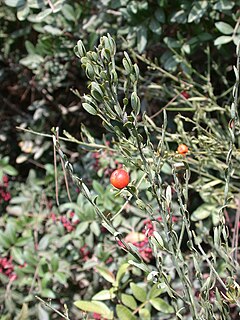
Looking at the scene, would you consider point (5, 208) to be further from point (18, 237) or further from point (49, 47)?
point (49, 47)

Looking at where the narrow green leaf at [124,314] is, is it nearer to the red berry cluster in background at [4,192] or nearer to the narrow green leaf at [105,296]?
the narrow green leaf at [105,296]

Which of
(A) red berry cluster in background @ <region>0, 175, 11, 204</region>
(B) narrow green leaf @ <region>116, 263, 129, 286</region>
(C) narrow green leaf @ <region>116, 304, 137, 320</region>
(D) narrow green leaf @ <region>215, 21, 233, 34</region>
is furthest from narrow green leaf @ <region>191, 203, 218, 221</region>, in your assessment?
(A) red berry cluster in background @ <region>0, 175, 11, 204</region>

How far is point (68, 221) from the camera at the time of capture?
1598 millimetres

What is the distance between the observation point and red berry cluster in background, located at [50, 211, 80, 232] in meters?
1.58

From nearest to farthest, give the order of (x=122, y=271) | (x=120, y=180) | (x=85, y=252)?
(x=120, y=180) < (x=122, y=271) < (x=85, y=252)

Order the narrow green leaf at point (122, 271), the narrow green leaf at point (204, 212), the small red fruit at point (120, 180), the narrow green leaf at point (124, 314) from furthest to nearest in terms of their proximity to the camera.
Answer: the narrow green leaf at point (204, 212) → the narrow green leaf at point (122, 271) → the narrow green leaf at point (124, 314) → the small red fruit at point (120, 180)

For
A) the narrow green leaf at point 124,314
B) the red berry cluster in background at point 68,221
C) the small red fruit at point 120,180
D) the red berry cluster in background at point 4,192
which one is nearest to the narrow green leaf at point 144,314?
the narrow green leaf at point 124,314

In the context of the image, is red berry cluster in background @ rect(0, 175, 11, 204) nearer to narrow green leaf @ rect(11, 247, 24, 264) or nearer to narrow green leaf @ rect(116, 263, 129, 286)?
narrow green leaf @ rect(11, 247, 24, 264)

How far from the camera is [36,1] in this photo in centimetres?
149

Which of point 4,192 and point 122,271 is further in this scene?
point 4,192

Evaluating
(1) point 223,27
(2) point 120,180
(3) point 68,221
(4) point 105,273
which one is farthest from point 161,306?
(1) point 223,27

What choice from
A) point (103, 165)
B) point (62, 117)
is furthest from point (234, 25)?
point (62, 117)

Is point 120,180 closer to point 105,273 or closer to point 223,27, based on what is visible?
point 105,273

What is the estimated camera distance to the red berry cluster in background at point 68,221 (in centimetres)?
158
